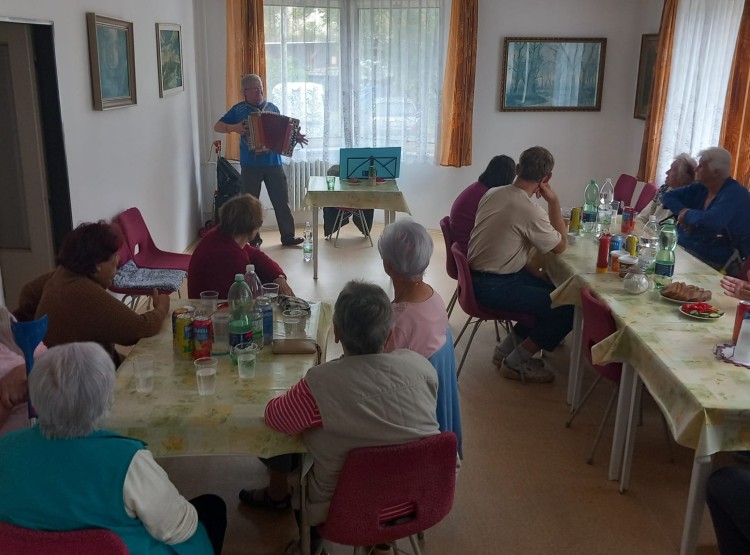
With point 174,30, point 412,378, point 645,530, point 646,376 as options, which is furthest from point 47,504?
point 174,30

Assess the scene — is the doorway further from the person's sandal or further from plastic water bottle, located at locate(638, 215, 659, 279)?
plastic water bottle, located at locate(638, 215, 659, 279)

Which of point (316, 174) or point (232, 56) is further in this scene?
point (316, 174)

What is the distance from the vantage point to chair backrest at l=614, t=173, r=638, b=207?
5641 mm

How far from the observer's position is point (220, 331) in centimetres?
254

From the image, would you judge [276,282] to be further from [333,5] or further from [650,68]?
[650,68]

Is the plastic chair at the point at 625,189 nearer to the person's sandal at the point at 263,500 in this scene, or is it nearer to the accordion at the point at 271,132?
the accordion at the point at 271,132

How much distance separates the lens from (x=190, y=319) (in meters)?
2.42

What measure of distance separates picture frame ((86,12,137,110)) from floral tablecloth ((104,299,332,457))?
237 cm

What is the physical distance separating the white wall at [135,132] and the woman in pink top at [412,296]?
1889 millimetres

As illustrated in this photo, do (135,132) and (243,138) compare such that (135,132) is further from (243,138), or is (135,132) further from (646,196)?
(646,196)

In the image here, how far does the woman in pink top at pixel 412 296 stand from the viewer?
2.47 metres

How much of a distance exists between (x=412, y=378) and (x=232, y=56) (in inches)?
223

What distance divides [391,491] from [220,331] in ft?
3.05

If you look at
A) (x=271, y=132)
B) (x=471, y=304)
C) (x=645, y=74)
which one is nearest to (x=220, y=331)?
(x=471, y=304)
